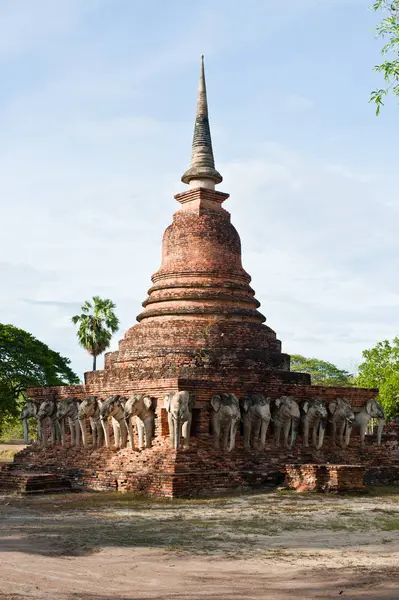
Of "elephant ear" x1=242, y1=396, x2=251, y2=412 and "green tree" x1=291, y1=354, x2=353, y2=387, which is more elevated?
"green tree" x1=291, y1=354, x2=353, y2=387

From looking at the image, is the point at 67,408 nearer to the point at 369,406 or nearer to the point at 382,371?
the point at 369,406

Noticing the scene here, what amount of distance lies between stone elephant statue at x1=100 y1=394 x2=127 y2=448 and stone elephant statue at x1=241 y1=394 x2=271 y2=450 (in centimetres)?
315

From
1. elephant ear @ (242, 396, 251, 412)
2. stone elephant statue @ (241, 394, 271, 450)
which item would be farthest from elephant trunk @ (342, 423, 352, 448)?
elephant ear @ (242, 396, 251, 412)

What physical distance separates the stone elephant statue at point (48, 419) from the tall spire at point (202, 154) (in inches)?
338

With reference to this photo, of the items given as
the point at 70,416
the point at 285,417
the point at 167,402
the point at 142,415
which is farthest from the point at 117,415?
the point at 285,417

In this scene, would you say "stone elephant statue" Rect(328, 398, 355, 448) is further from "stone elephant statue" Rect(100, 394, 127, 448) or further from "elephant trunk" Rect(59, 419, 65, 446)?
"elephant trunk" Rect(59, 419, 65, 446)

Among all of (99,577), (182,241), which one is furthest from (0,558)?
(182,241)

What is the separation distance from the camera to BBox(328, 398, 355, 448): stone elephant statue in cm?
1972

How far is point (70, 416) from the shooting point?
788 inches

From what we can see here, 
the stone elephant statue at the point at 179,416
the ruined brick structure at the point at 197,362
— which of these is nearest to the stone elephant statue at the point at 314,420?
the ruined brick structure at the point at 197,362

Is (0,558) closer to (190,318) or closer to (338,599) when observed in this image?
(338,599)

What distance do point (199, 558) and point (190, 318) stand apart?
40.3 feet

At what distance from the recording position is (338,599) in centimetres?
702

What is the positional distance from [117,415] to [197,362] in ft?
8.74
